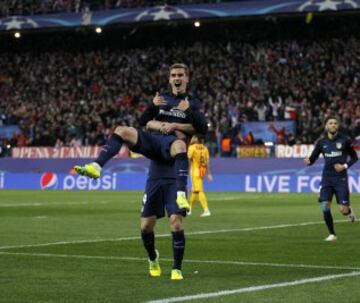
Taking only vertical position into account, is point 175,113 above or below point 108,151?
above

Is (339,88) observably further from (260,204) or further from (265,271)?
(265,271)

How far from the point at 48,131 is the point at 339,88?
46.9ft

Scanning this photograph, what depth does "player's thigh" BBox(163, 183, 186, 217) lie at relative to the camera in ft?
34.6

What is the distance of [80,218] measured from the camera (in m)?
22.5

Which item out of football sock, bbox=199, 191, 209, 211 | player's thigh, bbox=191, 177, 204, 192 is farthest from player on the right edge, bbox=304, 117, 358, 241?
player's thigh, bbox=191, 177, 204, 192

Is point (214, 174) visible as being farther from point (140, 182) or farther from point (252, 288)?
point (252, 288)

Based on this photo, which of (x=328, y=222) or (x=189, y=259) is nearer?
(x=189, y=259)

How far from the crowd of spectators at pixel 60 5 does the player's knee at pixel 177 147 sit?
38.4 m

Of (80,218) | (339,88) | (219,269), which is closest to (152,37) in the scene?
(339,88)

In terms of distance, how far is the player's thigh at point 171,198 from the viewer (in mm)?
10539

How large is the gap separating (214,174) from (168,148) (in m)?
29.2

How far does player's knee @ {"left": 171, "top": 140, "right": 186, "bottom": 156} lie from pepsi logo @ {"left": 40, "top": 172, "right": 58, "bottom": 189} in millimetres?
32434

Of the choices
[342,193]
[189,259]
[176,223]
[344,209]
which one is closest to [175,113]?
[176,223]

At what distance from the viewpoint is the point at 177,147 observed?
10.4 metres
